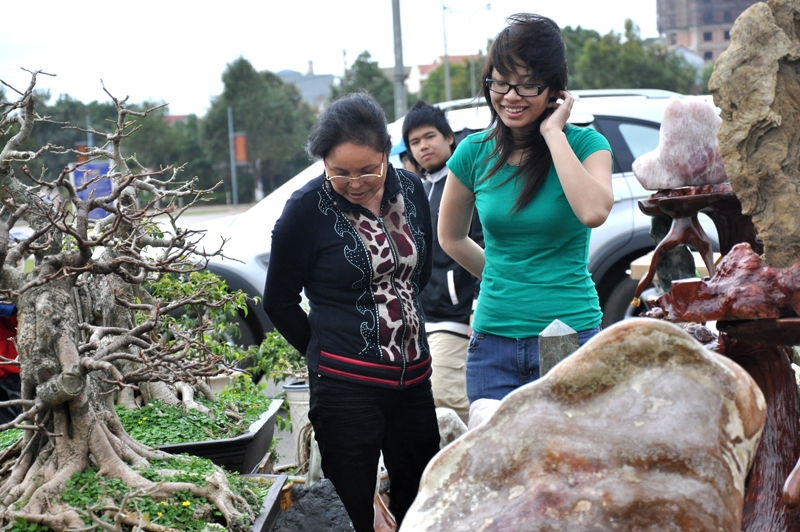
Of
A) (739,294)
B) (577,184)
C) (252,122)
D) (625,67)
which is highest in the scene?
(625,67)

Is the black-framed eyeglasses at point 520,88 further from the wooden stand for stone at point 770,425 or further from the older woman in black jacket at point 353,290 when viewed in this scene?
the wooden stand for stone at point 770,425

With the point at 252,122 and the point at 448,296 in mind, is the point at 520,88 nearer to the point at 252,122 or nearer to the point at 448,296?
the point at 448,296

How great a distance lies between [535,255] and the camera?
2.47 meters

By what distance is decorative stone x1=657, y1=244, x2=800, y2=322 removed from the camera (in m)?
1.29

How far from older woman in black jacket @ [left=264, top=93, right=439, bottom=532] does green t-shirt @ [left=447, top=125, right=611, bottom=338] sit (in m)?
0.30

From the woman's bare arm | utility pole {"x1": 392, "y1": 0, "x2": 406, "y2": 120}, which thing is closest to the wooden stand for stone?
the woman's bare arm

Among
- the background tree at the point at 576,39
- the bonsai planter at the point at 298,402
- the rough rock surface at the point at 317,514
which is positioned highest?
the background tree at the point at 576,39

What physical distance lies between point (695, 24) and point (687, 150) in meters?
74.5

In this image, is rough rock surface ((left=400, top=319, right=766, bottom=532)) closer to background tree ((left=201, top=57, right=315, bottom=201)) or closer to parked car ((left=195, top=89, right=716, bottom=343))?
parked car ((left=195, top=89, right=716, bottom=343))

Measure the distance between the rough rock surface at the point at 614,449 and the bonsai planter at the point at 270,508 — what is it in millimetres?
1942

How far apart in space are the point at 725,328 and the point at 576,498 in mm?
411

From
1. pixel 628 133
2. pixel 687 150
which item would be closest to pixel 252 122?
pixel 628 133

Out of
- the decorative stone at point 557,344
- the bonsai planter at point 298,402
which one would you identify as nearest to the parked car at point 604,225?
the bonsai planter at point 298,402

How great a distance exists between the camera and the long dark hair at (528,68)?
7.68 feet
